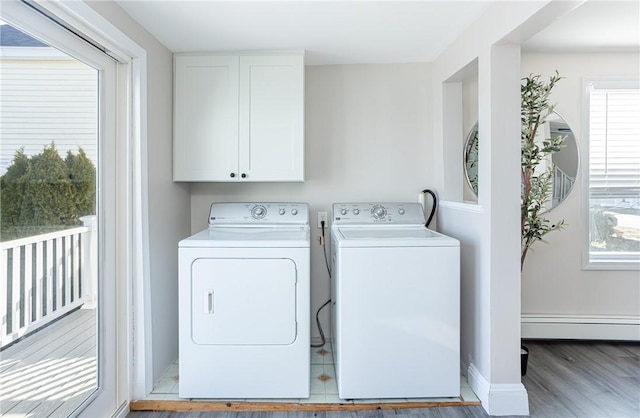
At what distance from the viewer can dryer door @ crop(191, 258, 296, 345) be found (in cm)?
184

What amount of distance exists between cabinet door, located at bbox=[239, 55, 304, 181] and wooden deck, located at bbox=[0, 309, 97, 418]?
4.24ft

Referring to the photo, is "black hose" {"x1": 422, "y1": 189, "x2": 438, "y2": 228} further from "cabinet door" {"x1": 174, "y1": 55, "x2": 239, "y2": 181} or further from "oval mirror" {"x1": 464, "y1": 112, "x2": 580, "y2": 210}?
"cabinet door" {"x1": 174, "y1": 55, "x2": 239, "y2": 181}

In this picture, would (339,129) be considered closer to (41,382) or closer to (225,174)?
(225,174)

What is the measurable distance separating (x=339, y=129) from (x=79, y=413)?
230cm

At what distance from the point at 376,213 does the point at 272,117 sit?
996 millimetres

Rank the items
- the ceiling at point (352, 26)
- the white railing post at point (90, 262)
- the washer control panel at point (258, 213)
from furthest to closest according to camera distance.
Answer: the washer control panel at point (258, 213), the ceiling at point (352, 26), the white railing post at point (90, 262)

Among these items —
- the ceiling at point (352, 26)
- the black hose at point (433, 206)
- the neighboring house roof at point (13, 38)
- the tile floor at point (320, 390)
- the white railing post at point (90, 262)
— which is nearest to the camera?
the neighboring house roof at point (13, 38)

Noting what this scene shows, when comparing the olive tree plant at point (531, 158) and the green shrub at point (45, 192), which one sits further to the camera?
the olive tree plant at point (531, 158)

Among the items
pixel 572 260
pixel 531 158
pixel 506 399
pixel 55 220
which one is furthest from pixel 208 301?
pixel 572 260

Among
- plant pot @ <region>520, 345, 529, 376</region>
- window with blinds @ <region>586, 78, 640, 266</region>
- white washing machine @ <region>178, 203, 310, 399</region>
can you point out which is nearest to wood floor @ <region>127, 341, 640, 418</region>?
plant pot @ <region>520, 345, 529, 376</region>

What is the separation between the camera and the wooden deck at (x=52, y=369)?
1.25 m

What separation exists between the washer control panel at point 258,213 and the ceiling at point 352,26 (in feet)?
3.54

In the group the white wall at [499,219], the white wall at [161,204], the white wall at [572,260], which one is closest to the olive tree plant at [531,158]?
the white wall at [499,219]

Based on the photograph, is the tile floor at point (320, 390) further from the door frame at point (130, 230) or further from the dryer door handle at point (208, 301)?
the dryer door handle at point (208, 301)
